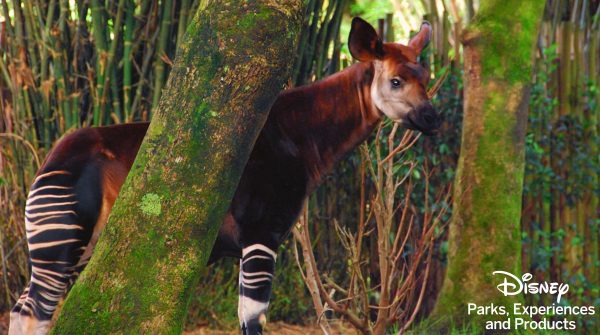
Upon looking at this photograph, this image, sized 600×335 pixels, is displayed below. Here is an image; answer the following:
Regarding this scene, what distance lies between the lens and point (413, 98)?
328 centimetres

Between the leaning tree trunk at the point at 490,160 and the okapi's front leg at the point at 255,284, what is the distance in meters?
1.55

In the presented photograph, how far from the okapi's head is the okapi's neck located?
3.8 inches

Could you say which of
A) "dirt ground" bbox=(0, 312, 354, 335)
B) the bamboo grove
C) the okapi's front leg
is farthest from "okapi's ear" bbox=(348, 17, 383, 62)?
"dirt ground" bbox=(0, 312, 354, 335)

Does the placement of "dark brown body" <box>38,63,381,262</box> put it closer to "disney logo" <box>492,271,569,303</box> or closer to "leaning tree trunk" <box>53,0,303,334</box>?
"leaning tree trunk" <box>53,0,303,334</box>

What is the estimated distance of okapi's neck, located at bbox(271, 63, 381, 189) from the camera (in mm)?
3471

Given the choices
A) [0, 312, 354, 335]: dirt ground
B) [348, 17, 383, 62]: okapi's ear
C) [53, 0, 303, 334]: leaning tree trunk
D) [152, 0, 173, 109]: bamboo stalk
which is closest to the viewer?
[53, 0, 303, 334]: leaning tree trunk

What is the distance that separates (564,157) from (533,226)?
496mm

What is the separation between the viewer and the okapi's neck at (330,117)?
3471 mm

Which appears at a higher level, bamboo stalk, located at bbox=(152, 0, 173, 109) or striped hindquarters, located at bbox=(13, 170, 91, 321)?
bamboo stalk, located at bbox=(152, 0, 173, 109)

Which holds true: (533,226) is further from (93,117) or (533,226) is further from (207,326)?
(93,117)

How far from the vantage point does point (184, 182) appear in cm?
238

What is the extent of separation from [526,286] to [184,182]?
10.6 ft

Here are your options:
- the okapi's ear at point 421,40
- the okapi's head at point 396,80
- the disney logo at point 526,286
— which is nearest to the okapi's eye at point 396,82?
the okapi's head at point 396,80

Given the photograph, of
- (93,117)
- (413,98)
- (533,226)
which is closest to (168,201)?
(413,98)
